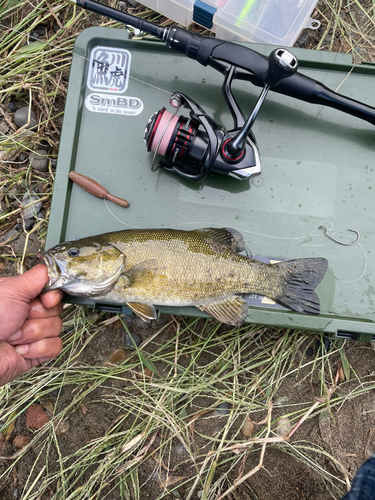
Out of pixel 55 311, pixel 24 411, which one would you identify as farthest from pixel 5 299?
pixel 24 411

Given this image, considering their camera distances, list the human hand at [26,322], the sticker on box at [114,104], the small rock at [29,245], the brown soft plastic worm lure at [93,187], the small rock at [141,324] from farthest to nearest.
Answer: the small rock at [29,245]
the small rock at [141,324]
the sticker on box at [114,104]
the brown soft plastic worm lure at [93,187]
the human hand at [26,322]

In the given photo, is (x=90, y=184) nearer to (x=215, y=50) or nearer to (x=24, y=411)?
(x=215, y=50)

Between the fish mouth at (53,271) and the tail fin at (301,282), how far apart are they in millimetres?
1279

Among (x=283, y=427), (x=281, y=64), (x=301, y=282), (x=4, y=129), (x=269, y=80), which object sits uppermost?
(x=281, y=64)

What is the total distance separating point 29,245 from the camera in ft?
9.52

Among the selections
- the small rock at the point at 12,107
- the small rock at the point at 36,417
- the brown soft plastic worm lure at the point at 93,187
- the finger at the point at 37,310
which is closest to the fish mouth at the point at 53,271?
the finger at the point at 37,310

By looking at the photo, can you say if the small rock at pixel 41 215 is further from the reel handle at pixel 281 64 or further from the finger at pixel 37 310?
the reel handle at pixel 281 64

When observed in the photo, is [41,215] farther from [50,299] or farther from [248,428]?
[248,428]

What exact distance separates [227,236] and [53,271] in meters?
1.04

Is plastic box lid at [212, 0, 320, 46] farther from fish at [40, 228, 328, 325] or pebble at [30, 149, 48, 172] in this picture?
pebble at [30, 149, 48, 172]

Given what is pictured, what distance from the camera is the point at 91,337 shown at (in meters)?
2.79

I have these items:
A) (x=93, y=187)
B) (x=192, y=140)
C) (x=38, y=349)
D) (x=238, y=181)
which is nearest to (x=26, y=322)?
(x=38, y=349)

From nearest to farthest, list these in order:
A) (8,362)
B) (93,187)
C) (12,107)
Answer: (8,362) < (93,187) < (12,107)

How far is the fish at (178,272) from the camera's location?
2188 millimetres
